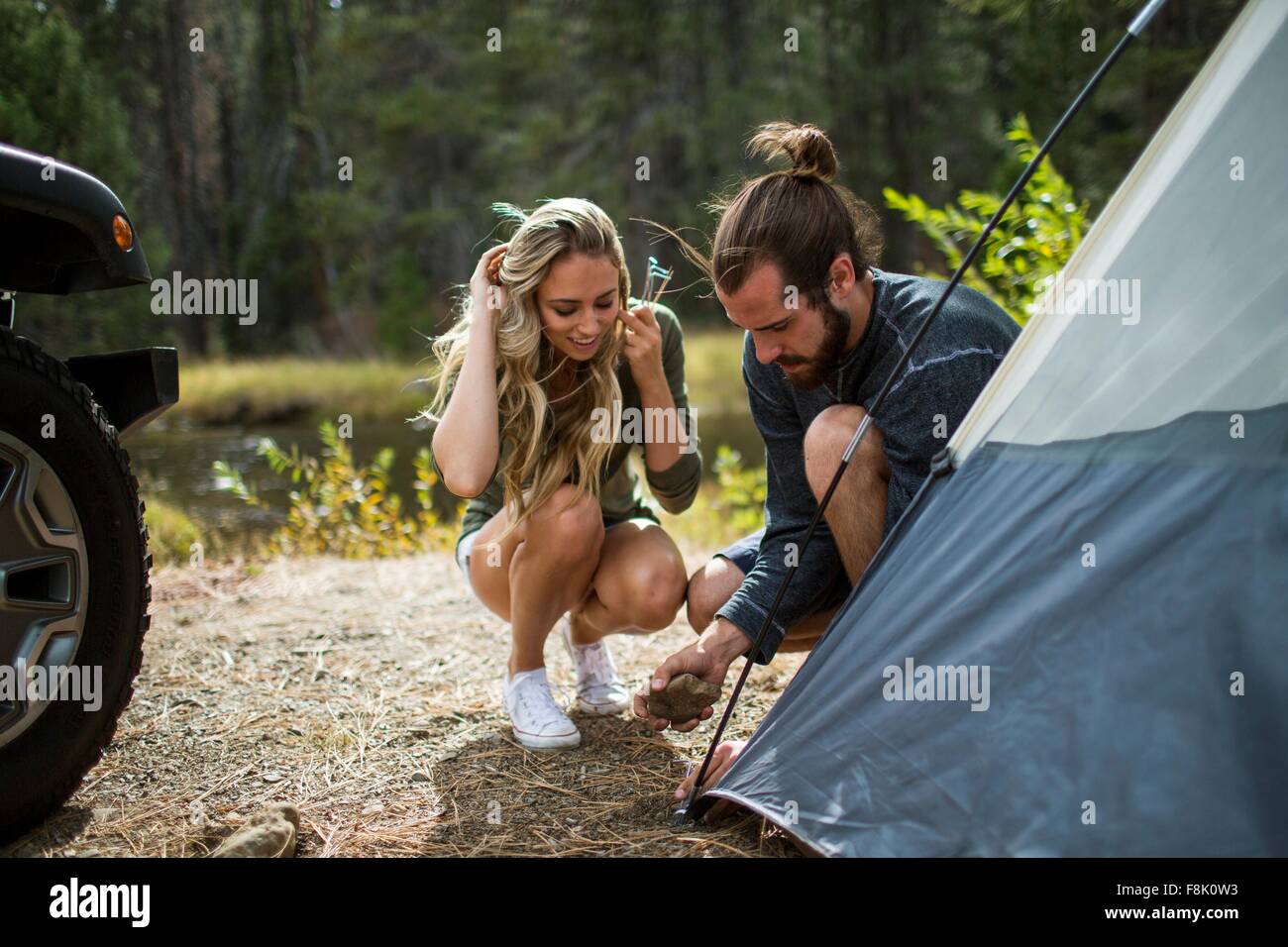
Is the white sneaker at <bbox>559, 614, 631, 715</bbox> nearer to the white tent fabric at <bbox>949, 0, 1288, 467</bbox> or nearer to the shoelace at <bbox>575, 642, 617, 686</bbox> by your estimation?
the shoelace at <bbox>575, 642, 617, 686</bbox>

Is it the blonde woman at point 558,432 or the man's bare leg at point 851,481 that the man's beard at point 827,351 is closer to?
the man's bare leg at point 851,481

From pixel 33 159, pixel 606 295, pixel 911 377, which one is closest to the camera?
pixel 33 159

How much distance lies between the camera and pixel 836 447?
2.43m

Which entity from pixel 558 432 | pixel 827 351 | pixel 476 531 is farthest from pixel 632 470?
pixel 827 351

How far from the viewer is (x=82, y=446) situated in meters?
2.22

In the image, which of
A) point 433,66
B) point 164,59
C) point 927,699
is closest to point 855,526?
point 927,699

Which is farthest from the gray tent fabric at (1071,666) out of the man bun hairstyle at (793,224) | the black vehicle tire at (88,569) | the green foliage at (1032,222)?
→ the green foliage at (1032,222)

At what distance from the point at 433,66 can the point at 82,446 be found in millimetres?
23432

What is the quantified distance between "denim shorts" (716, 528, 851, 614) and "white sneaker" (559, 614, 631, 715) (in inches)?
20.1

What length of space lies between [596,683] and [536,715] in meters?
0.32

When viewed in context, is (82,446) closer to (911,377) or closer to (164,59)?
(911,377)

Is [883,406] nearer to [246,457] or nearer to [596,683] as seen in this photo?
[596,683]

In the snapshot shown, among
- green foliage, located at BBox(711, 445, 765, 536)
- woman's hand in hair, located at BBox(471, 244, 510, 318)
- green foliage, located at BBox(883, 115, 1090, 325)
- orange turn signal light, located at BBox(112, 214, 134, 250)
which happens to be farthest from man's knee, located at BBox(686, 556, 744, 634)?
green foliage, located at BBox(711, 445, 765, 536)

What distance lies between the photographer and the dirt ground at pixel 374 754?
2.27 m
